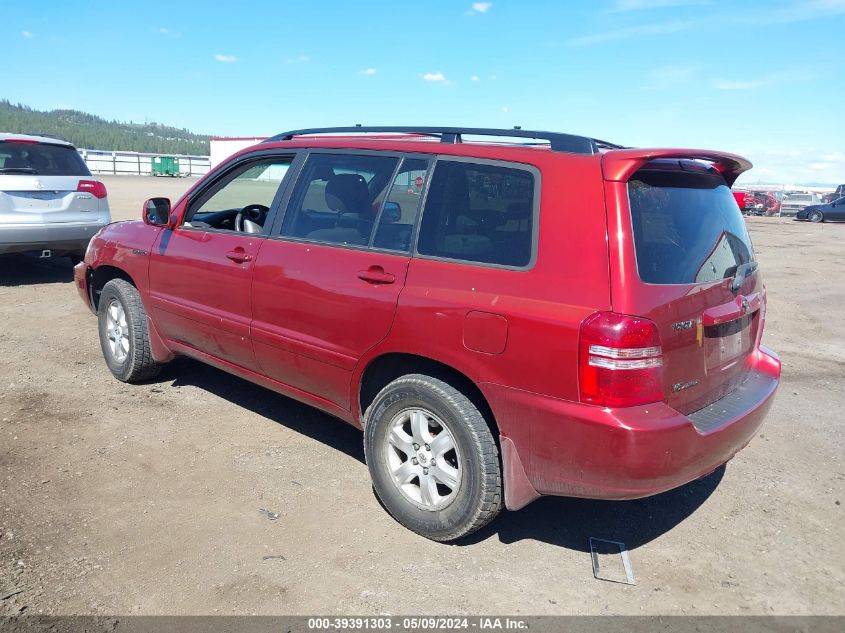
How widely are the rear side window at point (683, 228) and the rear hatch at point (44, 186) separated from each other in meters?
7.66

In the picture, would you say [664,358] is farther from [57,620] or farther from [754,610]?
[57,620]

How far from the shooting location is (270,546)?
10.8 feet

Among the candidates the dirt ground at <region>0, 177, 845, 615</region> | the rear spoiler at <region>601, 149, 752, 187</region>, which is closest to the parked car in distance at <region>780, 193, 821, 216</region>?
the dirt ground at <region>0, 177, 845, 615</region>

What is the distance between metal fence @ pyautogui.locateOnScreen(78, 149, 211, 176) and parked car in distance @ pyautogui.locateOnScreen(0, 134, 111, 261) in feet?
145

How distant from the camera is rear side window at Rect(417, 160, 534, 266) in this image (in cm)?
306

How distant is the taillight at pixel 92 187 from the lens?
28.9 feet

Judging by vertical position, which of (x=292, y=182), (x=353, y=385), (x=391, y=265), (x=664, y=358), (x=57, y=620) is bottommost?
(x=57, y=620)

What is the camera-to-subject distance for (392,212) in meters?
3.52

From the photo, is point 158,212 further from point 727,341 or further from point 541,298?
point 727,341

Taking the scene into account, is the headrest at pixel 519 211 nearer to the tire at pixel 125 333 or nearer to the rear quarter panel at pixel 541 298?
the rear quarter panel at pixel 541 298

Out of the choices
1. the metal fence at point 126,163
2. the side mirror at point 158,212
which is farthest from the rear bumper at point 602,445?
the metal fence at point 126,163

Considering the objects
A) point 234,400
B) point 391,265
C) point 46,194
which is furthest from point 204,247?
point 46,194

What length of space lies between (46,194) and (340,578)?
23.8 ft

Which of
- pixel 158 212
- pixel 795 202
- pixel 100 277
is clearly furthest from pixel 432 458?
pixel 795 202
